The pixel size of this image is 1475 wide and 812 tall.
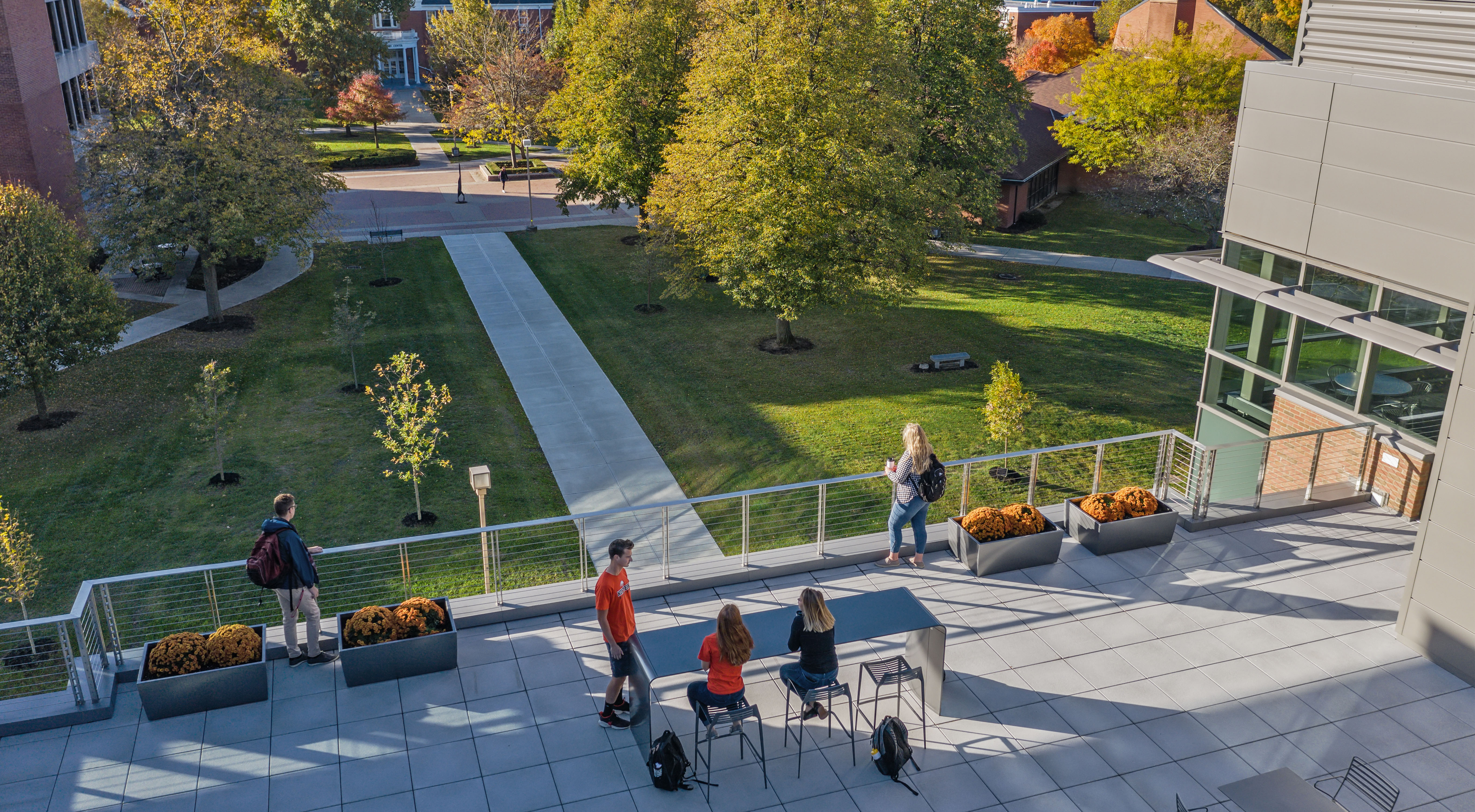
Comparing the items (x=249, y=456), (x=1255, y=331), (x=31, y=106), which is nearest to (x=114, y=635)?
(x=249, y=456)

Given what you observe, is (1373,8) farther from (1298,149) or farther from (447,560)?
(447,560)

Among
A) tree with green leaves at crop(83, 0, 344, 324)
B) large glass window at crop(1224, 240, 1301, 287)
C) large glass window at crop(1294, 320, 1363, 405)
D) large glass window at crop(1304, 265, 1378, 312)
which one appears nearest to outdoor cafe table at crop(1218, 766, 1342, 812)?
large glass window at crop(1304, 265, 1378, 312)

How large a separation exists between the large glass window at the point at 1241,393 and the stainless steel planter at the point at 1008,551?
16.1 ft

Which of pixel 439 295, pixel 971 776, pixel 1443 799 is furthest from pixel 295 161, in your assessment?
pixel 1443 799

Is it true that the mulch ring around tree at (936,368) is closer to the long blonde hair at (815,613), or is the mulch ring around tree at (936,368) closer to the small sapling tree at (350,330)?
the small sapling tree at (350,330)

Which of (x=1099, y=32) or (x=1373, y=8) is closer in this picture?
(x=1373, y=8)

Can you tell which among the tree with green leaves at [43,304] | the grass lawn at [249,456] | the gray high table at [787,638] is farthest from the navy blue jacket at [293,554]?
the tree with green leaves at [43,304]

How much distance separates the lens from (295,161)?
27.7m

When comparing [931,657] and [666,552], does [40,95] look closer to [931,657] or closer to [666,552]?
[666,552]

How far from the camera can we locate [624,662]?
8.78 m

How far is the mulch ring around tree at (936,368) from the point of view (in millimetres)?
25375

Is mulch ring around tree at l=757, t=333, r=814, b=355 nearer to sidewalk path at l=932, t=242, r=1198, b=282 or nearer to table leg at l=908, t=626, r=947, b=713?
sidewalk path at l=932, t=242, r=1198, b=282

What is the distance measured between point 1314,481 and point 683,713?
Answer: 29.4 ft

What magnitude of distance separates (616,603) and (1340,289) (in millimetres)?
9796
